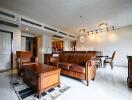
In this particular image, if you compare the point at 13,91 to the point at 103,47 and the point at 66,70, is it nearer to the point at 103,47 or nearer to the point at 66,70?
the point at 66,70

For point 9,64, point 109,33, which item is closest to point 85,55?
point 9,64

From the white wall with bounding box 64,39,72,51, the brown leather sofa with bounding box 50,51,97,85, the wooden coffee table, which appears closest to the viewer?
the wooden coffee table

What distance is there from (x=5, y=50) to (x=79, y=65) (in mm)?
4007

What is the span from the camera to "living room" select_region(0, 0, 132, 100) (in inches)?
85.4

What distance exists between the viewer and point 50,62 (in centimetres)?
410

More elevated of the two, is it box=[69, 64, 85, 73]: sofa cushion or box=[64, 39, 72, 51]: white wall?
box=[64, 39, 72, 51]: white wall

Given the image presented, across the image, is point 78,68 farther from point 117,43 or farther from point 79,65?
point 117,43

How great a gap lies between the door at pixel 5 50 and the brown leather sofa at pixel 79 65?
8.40 ft

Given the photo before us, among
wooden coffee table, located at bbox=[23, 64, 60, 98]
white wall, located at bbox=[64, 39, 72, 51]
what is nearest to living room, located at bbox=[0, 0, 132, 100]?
wooden coffee table, located at bbox=[23, 64, 60, 98]

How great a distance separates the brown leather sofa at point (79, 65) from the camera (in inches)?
110

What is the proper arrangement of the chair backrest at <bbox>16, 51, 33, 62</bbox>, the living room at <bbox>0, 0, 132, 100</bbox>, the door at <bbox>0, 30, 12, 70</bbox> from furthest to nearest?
the door at <bbox>0, 30, 12, 70</bbox> → the chair backrest at <bbox>16, 51, 33, 62</bbox> → the living room at <bbox>0, 0, 132, 100</bbox>

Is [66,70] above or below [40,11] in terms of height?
below

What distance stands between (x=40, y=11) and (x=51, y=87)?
342cm

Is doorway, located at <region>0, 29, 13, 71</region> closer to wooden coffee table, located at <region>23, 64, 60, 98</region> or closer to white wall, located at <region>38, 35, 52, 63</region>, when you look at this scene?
white wall, located at <region>38, 35, 52, 63</region>
